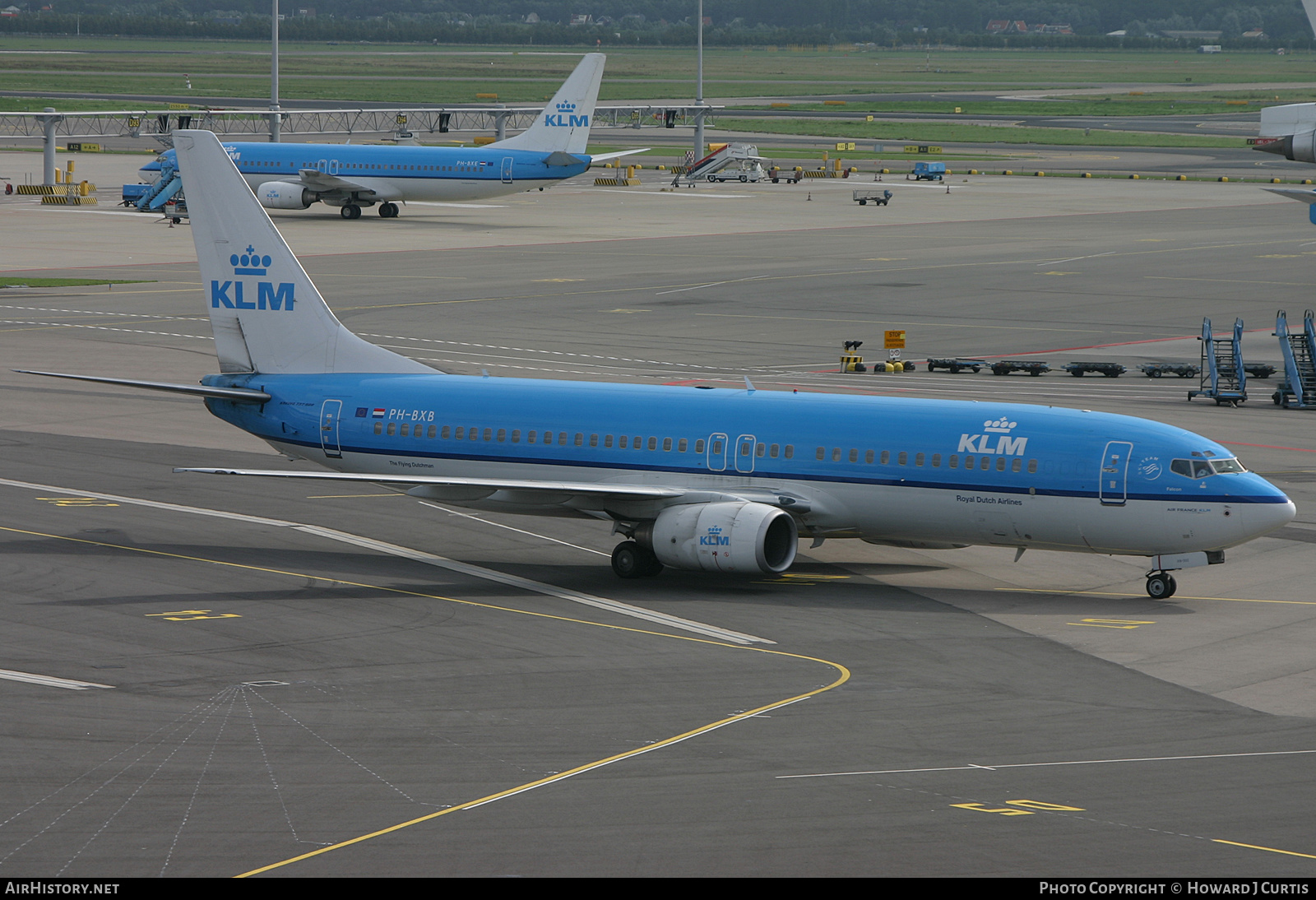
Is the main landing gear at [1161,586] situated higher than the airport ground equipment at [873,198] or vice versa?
the airport ground equipment at [873,198]

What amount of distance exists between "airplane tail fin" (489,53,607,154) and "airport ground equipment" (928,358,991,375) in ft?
181

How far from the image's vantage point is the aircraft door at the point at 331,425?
39.8 meters

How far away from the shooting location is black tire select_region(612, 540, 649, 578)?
119ft

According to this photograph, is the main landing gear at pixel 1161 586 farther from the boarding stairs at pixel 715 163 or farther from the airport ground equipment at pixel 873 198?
the boarding stairs at pixel 715 163

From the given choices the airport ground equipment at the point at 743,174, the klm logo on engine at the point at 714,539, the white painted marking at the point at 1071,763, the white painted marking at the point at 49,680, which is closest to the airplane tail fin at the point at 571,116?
the airport ground equipment at the point at 743,174

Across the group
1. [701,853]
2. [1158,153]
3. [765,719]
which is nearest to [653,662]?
[765,719]

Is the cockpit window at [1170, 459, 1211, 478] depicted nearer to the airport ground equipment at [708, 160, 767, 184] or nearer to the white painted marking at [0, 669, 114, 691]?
the white painted marking at [0, 669, 114, 691]

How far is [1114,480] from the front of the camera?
33719mm

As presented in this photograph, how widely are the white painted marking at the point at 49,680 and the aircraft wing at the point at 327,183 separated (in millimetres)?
92732

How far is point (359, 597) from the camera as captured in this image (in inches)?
1356

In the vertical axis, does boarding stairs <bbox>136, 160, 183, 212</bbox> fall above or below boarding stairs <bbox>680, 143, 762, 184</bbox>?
below

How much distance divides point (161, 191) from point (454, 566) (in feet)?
304

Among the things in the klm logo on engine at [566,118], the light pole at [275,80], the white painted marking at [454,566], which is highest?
the light pole at [275,80]

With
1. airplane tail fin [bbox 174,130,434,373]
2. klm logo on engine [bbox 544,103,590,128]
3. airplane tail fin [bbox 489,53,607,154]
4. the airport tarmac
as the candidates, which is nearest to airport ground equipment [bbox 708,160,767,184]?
airplane tail fin [bbox 489,53,607,154]
